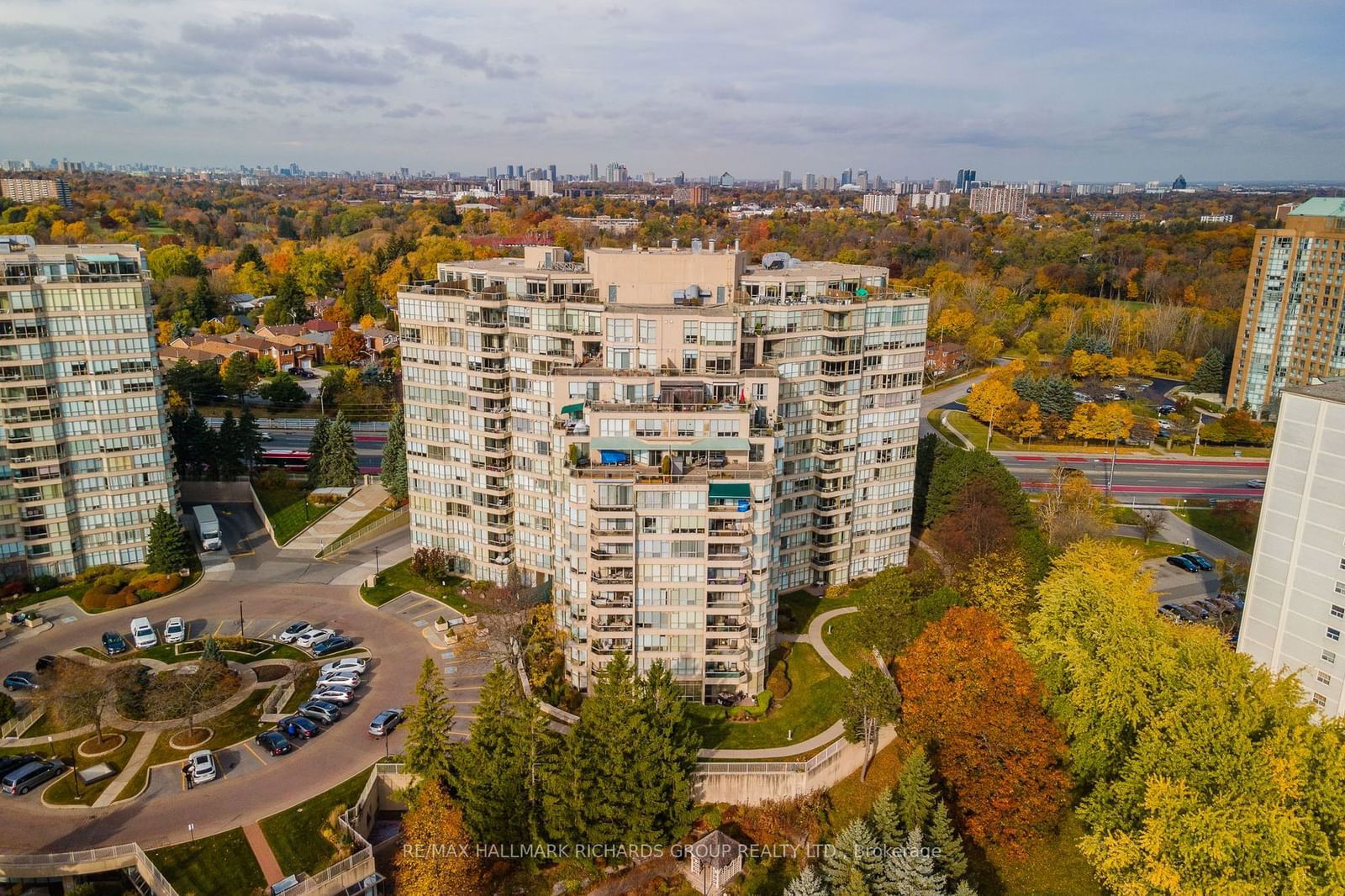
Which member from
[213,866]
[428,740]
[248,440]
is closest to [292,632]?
[213,866]

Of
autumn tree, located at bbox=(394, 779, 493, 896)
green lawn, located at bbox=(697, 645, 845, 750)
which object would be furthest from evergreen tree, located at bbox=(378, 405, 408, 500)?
autumn tree, located at bbox=(394, 779, 493, 896)

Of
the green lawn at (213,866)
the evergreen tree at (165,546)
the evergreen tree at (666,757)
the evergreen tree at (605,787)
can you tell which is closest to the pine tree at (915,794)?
the evergreen tree at (666,757)

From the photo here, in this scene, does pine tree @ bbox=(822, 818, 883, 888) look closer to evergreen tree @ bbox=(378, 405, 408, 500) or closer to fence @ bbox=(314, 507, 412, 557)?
fence @ bbox=(314, 507, 412, 557)

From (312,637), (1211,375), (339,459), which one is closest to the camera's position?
(312,637)

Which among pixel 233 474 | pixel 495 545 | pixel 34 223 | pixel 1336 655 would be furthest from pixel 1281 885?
pixel 34 223

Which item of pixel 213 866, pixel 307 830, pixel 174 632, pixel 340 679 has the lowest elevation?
→ pixel 213 866

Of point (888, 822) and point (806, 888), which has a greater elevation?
point (888, 822)

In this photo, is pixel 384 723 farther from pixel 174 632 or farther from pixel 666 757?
pixel 174 632
